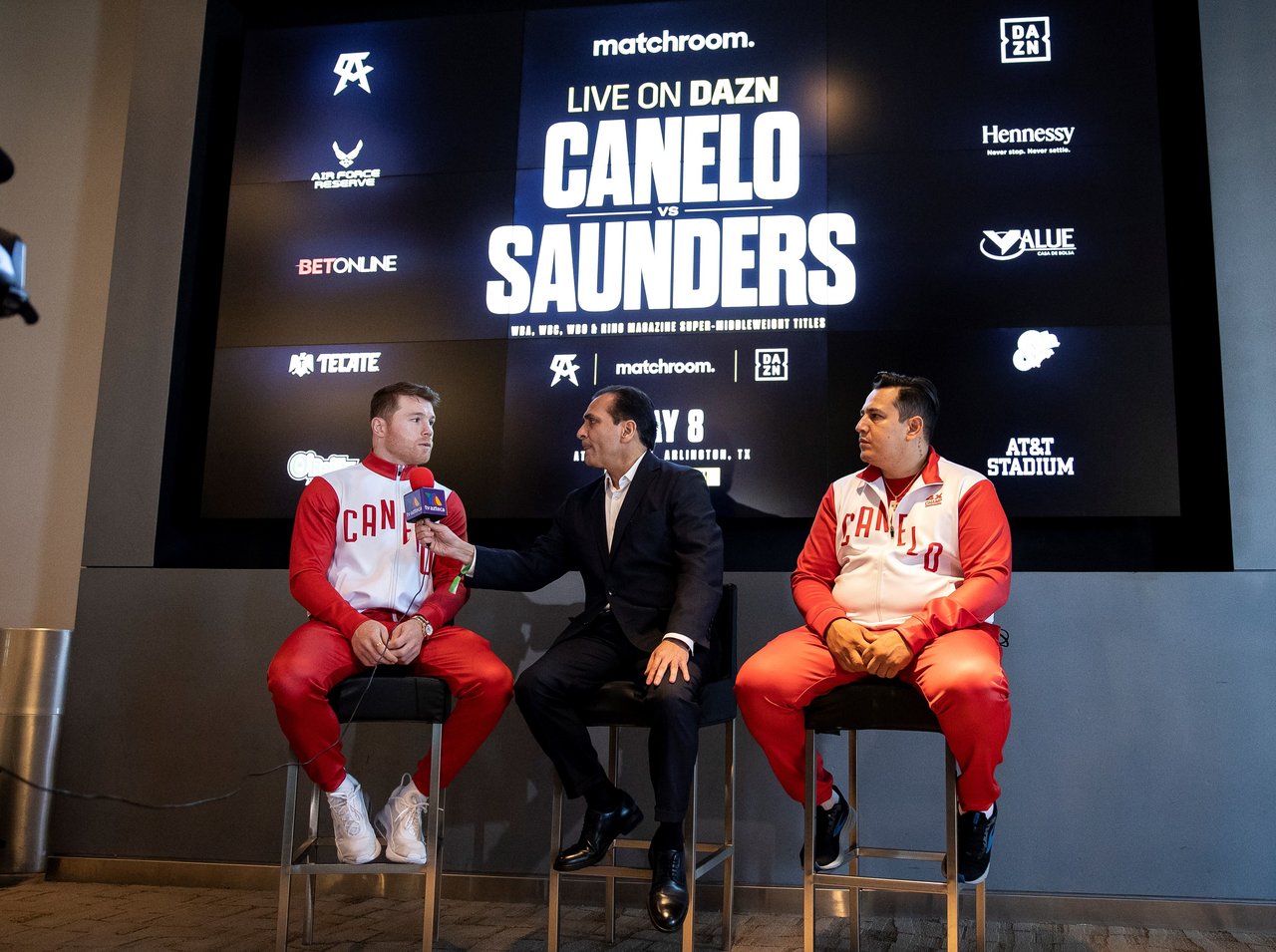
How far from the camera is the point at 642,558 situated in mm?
2957

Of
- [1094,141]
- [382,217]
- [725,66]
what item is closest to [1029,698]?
[1094,141]

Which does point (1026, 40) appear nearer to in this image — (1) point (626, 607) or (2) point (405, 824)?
(1) point (626, 607)

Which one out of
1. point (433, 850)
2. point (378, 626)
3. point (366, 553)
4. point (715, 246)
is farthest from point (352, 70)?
point (433, 850)

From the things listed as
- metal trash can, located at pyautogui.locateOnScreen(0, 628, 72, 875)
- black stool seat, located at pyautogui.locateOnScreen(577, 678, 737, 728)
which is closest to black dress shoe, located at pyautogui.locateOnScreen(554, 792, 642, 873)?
black stool seat, located at pyautogui.locateOnScreen(577, 678, 737, 728)

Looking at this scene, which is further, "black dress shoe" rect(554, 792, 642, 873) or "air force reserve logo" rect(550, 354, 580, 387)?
"air force reserve logo" rect(550, 354, 580, 387)

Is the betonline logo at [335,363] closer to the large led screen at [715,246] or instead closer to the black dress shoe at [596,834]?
the large led screen at [715,246]

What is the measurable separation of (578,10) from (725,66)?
1.81 feet

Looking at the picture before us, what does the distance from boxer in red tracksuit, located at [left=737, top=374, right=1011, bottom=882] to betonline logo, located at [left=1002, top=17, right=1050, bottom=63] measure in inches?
52.0

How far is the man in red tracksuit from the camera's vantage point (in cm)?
272

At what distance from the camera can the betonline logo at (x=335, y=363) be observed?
12.0ft

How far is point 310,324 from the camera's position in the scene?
147 inches

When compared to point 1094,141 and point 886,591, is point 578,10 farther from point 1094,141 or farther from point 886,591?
point 886,591

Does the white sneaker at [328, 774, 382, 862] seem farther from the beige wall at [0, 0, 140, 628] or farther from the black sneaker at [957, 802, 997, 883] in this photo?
the beige wall at [0, 0, 140, 628]

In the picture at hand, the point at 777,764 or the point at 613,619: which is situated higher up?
the point at 613,619
